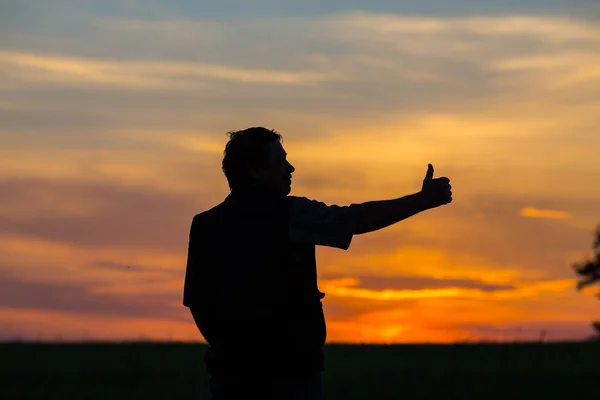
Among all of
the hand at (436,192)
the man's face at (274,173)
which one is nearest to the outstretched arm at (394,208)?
the hand at (436,192)

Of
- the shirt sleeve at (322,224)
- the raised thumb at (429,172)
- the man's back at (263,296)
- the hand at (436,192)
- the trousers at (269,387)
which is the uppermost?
the raised thumb at (429,172)

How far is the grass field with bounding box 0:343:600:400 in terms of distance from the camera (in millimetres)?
18781

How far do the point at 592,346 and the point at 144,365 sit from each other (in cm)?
992

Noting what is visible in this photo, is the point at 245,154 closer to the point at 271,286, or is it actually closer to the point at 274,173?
the point at 274,173

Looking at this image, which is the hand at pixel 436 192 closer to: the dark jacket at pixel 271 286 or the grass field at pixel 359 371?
the dark jacket at pixel 271 286

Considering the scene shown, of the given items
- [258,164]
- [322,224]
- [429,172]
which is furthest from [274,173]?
[429,172]

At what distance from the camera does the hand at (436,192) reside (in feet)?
20.6

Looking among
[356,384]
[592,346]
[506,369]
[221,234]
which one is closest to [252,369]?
[221,234]

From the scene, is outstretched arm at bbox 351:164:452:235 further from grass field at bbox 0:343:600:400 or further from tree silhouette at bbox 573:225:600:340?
tree silhouette at bbox 573:225:600:340

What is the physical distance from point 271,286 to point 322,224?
46 centimetres

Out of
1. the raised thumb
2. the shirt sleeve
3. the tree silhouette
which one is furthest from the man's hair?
the tree silhouette

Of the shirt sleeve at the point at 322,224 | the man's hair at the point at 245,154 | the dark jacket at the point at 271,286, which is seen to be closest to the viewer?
the shirt sleeve at the point at 322,224

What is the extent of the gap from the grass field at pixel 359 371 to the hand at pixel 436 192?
12.2 m

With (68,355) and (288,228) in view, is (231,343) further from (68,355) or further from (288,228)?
(68,355)
